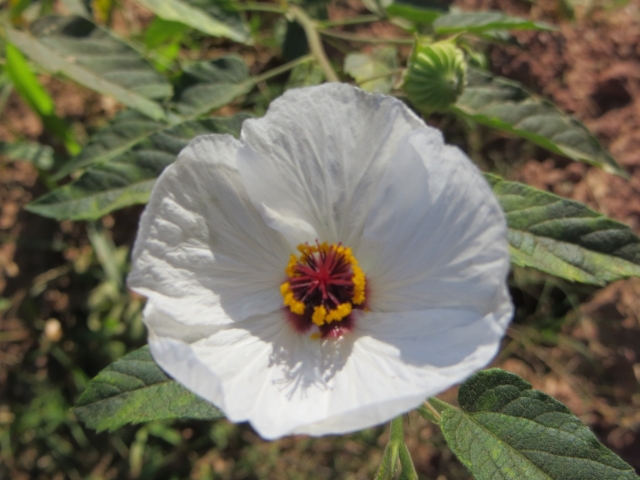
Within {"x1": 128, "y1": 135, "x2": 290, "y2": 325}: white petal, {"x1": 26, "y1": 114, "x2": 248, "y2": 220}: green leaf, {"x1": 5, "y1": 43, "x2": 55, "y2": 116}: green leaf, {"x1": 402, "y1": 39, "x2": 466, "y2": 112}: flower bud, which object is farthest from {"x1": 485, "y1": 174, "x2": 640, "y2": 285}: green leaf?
{"x1": 5, "y1": 43, "x2": 55, "y2": 116}: green leaf

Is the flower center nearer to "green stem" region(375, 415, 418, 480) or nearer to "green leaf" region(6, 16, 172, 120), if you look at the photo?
"green stem" region(375, 415, 418, 480)

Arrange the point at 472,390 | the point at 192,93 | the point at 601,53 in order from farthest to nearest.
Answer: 1. the point at 601,53
2. the point at 192,93
3. the point at 472,390

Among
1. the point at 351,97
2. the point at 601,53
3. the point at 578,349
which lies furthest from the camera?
the point at 601,53

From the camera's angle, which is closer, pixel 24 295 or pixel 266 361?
pixel 266 361

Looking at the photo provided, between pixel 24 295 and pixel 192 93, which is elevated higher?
pixel 192 93

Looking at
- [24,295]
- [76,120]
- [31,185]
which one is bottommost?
[24,295]

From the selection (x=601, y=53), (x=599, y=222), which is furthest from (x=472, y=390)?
(x=601, y=53)

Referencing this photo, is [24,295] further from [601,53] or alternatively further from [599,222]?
[601,53]
